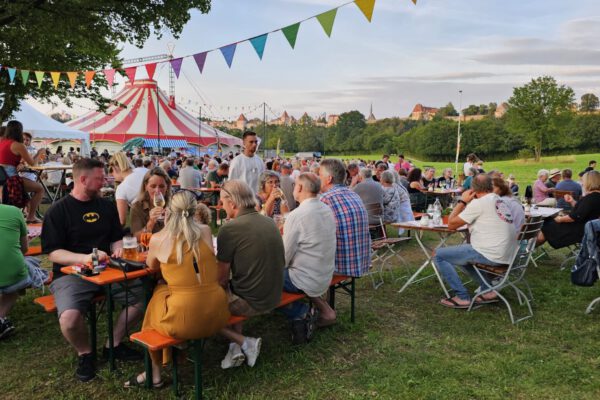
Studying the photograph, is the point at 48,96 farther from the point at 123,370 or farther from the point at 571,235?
the point at 571,235

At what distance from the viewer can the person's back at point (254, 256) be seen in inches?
116

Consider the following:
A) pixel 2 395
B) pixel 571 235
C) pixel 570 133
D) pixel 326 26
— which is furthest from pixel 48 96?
pixel 570 133

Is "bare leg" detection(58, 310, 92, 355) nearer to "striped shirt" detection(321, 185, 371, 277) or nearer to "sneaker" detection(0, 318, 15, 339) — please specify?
"sneaker" detection(0, 318, 15, 339)

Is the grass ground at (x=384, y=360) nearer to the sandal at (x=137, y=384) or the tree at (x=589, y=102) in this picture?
the sandal at (x=137, y=384)

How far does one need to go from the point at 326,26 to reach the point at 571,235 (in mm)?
4026

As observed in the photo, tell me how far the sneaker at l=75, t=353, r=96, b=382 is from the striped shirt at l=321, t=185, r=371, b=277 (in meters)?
2.03

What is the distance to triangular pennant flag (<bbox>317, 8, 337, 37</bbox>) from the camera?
5161mm

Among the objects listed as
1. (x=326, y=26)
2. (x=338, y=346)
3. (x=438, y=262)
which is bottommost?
(x=338, y=346)

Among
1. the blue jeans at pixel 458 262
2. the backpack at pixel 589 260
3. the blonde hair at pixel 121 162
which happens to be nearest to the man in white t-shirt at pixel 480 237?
the blue jeans at pixel 458 262

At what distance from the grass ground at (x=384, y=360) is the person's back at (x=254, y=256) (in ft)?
1.86

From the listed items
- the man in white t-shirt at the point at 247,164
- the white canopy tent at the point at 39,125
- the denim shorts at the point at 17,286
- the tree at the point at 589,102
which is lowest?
the denim shorts at the point at 17,286

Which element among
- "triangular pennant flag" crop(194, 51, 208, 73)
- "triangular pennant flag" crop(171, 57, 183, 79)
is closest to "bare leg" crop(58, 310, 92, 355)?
"triangular pennant flag" crop(194, 51, 208, 73)

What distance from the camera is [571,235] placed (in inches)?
225

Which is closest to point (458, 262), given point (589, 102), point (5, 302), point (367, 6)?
point (367, 6)
